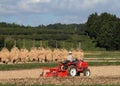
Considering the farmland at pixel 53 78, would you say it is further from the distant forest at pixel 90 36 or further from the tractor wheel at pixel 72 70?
the distant forest at pixel 90 36

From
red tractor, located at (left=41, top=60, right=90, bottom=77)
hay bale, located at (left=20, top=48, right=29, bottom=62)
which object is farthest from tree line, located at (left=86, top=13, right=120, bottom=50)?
red tractor, located at (left=41, top=60, right=90, bottom=77)

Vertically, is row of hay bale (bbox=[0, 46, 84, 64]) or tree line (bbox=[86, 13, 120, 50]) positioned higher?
tree line (bbox=[86, 13, 120, 50])

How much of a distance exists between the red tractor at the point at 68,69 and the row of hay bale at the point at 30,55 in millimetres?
22495

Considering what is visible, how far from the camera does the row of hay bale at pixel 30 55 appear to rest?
52969mm

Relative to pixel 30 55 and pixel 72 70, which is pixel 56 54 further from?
pixel 72 70

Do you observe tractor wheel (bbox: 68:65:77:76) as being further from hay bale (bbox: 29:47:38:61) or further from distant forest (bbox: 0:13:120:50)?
distant forest (bbox: 0:13:120:50)

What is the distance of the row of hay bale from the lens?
174ft

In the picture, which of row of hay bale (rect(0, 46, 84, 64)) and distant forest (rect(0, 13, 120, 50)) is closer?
row of hay bale (rect(0, 46, 84, 64))

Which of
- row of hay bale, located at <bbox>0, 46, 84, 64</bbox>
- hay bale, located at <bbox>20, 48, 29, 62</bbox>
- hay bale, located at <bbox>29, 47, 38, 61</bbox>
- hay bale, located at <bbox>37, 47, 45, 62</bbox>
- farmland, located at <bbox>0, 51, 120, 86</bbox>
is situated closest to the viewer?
farmland, located at <bbox>0, 51, 120, 86</bbox>

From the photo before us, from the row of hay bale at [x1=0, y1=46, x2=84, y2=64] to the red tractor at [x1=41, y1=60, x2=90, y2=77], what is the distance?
73.8 feet

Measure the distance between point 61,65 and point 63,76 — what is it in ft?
4.98

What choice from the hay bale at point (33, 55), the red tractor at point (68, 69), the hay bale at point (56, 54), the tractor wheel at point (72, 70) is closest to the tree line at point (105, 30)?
the hay bale at point (56, 54)

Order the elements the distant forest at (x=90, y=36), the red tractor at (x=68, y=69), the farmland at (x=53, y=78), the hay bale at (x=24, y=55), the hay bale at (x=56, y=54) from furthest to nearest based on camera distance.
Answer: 1. the distant forest at (x=90, y=36)
2. the hay bale at (x=56, y=54)
3. the hay bale at (x=24, y=55)
4. the red tractor at (x=68, y=69)
5. the farmland at (x=53, y=78)

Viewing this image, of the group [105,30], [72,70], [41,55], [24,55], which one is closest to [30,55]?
[24,55]
